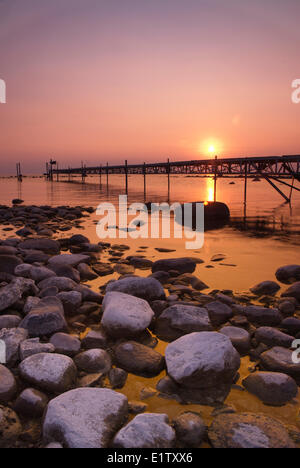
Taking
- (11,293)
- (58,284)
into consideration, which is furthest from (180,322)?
(11,293)

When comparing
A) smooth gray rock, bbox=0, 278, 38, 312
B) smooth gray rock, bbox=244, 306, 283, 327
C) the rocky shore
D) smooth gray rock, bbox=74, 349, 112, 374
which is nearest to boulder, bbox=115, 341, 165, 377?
the rocky shore

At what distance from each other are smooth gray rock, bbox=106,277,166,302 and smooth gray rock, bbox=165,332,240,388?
167 centimetres

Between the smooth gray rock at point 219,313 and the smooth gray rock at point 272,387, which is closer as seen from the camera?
the smooth gray rock at point 272,387

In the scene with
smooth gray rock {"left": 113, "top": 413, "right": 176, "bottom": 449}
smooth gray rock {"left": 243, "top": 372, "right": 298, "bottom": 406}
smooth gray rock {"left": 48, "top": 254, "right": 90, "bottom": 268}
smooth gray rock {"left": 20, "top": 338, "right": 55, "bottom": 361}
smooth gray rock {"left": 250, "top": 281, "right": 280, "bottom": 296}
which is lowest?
smooth gray rock {"left": 243, "top": 372, "right": 298, "bottom": 406}

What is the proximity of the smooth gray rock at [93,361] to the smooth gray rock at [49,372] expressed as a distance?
18cm

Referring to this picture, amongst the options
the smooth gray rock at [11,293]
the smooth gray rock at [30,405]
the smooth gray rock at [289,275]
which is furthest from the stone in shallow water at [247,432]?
the smooth gray rock at [289,275]

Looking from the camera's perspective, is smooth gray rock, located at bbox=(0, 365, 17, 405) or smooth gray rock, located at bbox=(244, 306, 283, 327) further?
smooth gray rock, located at bbox=(244, 306, 283, 327)

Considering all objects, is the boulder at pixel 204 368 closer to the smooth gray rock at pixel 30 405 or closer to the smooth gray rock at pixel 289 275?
the smooth gray rock at pixel 30 405

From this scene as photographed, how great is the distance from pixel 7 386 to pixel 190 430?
1.62 m

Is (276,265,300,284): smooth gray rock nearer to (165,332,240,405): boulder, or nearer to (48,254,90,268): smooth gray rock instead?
(165,332,240,405): boulder

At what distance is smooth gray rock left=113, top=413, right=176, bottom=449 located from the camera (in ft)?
7.45

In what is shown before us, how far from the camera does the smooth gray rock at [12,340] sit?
3.28 meters
